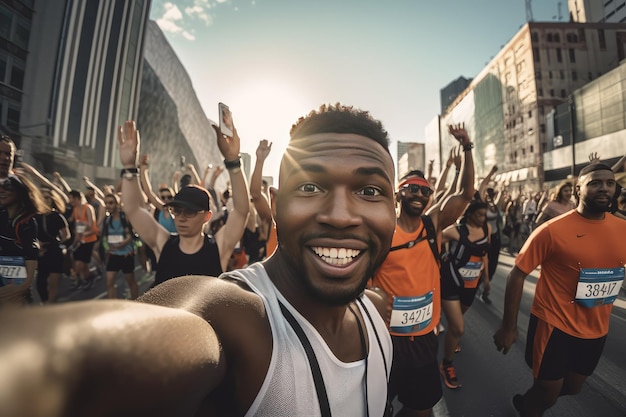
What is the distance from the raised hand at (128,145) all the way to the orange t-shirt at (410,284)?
2412 millimetres

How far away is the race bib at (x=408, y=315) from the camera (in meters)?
2.62

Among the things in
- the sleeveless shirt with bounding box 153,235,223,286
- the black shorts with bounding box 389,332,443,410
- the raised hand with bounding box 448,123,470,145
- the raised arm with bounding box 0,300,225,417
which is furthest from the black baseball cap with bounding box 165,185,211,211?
the raised hand with bounding box 448,123,470,145

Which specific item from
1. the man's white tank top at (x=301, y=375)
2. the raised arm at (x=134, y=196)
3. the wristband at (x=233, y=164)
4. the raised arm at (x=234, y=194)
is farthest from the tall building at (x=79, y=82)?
the man's white tank top at (x=301, y=375)

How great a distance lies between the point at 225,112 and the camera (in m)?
2.54

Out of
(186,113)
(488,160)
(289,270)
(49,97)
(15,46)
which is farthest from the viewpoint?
(186,113)

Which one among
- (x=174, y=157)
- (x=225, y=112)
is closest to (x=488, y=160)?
(x=174, y=157)

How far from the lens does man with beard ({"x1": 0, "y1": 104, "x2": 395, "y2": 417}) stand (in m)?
0.46

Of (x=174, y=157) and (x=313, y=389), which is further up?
(x=174, y=157)

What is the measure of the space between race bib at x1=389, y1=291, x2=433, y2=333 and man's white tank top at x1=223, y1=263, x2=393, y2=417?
143 centimetres

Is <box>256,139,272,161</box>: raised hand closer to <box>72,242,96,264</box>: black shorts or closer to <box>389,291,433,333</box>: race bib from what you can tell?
<box>389,291,433,333</box>: race bib

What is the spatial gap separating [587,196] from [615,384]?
2.23m

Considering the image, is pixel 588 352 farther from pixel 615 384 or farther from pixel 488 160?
pixel 488 160

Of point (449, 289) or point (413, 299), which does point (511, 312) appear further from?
point (449, 289)

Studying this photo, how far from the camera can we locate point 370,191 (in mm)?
1240
